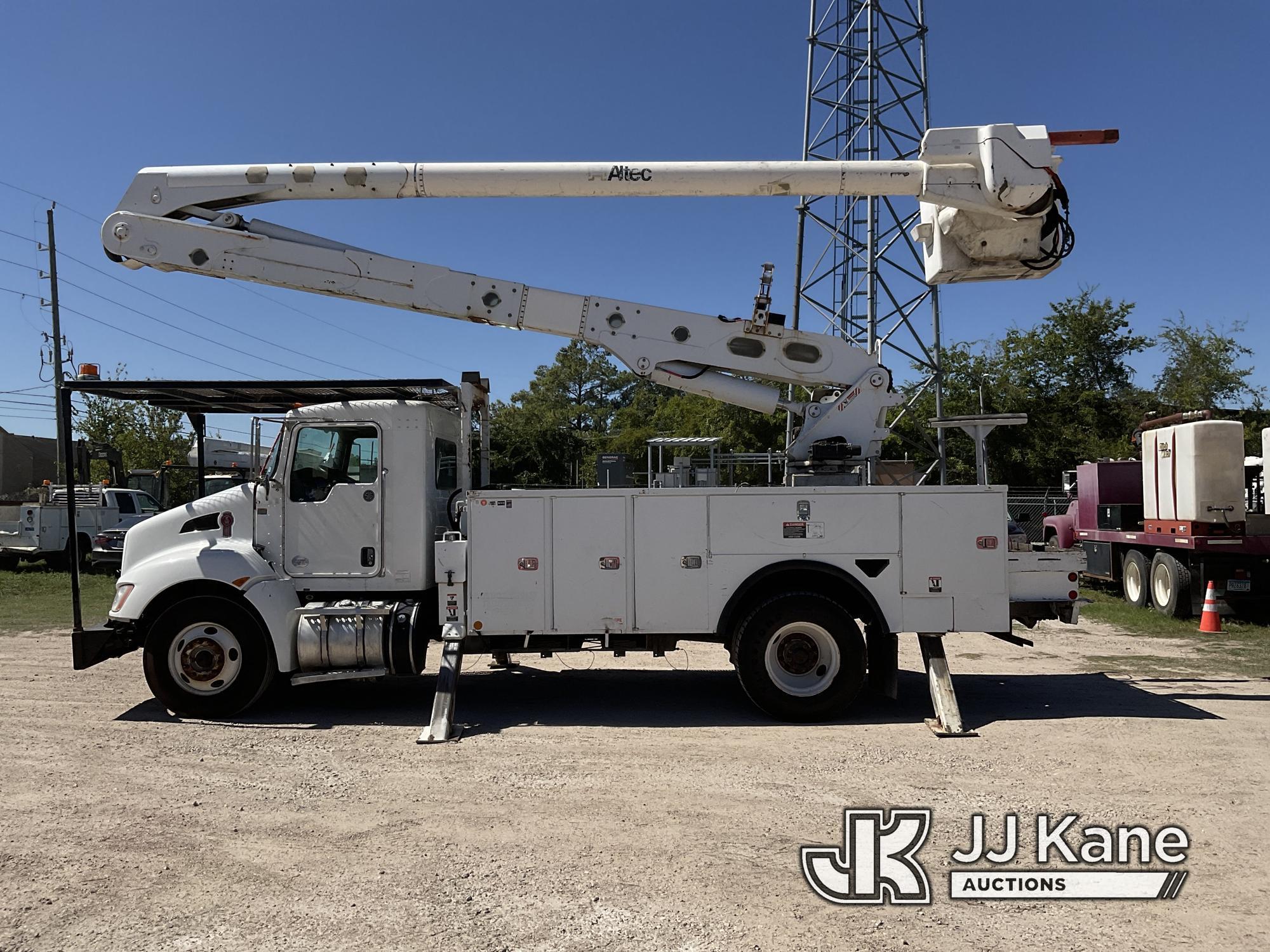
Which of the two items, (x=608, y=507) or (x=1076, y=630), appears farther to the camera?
(x=1076, y=630)

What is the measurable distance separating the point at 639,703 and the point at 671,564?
1671 mm

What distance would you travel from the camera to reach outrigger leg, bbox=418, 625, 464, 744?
268 inches

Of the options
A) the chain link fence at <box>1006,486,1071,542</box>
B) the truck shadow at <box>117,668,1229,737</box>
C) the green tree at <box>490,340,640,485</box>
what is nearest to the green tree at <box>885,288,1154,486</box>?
the chain link fence at <box>1006,486,1071,542</box>

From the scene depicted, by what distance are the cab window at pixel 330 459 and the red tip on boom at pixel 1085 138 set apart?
653cm

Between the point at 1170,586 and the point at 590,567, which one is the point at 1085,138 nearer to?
the point at 590,567

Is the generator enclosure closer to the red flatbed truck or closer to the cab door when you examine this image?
the cab door

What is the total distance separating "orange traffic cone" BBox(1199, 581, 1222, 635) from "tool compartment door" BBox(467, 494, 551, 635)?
34.6 ft

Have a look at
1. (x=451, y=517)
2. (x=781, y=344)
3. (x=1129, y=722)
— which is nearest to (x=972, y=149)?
(x=781, y=344)

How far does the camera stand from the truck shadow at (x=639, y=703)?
291 inches

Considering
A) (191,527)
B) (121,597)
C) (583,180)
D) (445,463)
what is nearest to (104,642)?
(121,597)

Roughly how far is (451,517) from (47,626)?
9.38 metres

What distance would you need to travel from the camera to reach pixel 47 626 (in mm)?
13305

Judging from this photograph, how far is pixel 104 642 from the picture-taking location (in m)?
7.53

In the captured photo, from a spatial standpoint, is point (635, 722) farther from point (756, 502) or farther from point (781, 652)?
point (756, 502)
